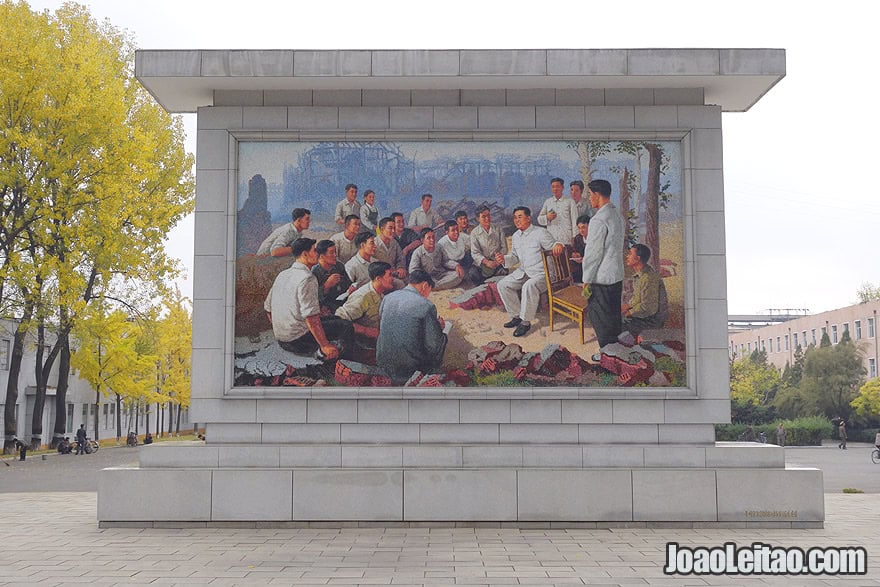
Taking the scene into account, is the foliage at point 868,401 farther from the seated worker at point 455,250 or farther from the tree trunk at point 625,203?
the seated worker at point 455,250

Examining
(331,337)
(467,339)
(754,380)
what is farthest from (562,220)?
(754,380)

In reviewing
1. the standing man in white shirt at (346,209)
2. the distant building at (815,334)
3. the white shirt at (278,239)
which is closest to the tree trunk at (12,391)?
the white shirt at (278,239)

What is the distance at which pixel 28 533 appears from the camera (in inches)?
503

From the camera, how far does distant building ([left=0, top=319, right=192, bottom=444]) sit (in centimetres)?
4075

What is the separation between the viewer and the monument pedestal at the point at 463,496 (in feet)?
42.2

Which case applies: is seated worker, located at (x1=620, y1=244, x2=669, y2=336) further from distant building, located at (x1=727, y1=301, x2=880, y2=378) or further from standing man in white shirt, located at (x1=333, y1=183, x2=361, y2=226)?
distant building, located at (x1=727, y1=301, x2=880, y2=378)

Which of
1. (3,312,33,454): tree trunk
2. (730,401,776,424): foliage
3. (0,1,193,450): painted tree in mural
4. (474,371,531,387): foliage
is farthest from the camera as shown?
(730,401,776,424): foliage

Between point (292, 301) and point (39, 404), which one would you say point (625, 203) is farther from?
point (39, 404)

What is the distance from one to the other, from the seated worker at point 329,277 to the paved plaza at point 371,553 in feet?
11.0

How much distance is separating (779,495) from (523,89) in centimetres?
726

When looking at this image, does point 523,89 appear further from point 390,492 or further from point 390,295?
point 390,492

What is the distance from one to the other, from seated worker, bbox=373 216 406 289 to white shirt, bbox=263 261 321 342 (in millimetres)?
1104

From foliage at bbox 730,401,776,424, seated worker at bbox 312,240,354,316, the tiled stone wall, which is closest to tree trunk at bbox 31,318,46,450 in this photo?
the tiled stone wall

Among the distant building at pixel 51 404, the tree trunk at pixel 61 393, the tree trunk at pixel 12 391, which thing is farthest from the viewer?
the distant building at pixel 51 404
